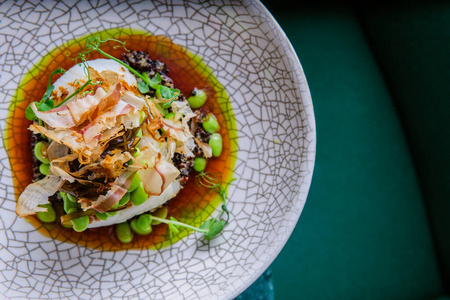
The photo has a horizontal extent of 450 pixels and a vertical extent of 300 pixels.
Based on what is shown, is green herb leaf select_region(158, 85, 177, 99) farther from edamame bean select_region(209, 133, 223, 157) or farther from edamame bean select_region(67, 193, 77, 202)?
edamame bean select_region(67, 193, 77, 202)

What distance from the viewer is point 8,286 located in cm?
149

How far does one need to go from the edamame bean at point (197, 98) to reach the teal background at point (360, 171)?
1.63 ft

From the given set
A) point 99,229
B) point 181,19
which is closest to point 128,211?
point 99,229

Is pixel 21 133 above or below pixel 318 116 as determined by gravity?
below

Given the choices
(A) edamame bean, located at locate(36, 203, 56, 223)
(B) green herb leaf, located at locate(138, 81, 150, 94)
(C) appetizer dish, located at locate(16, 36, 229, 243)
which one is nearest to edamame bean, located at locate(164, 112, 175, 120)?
(C) appetizer dish, located at locate(16, 36, 229, 243)

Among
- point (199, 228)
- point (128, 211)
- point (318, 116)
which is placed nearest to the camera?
point (128, 211)

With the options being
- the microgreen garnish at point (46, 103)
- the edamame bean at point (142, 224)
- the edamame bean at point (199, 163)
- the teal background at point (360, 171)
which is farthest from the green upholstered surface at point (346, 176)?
the microgreen garnish at point (46, 103)

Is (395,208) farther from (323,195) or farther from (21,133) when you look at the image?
(21,133)

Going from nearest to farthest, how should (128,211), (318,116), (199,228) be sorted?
(128,211) < (199,228) < (318,116)

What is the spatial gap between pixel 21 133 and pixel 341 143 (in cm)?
135

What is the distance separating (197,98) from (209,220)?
1.60ft

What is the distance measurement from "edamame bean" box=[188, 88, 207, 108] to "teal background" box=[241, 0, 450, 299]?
1.63ft

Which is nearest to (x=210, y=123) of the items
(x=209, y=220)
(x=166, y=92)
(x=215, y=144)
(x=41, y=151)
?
(x=215, y=144)

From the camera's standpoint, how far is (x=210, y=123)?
1582 mm
